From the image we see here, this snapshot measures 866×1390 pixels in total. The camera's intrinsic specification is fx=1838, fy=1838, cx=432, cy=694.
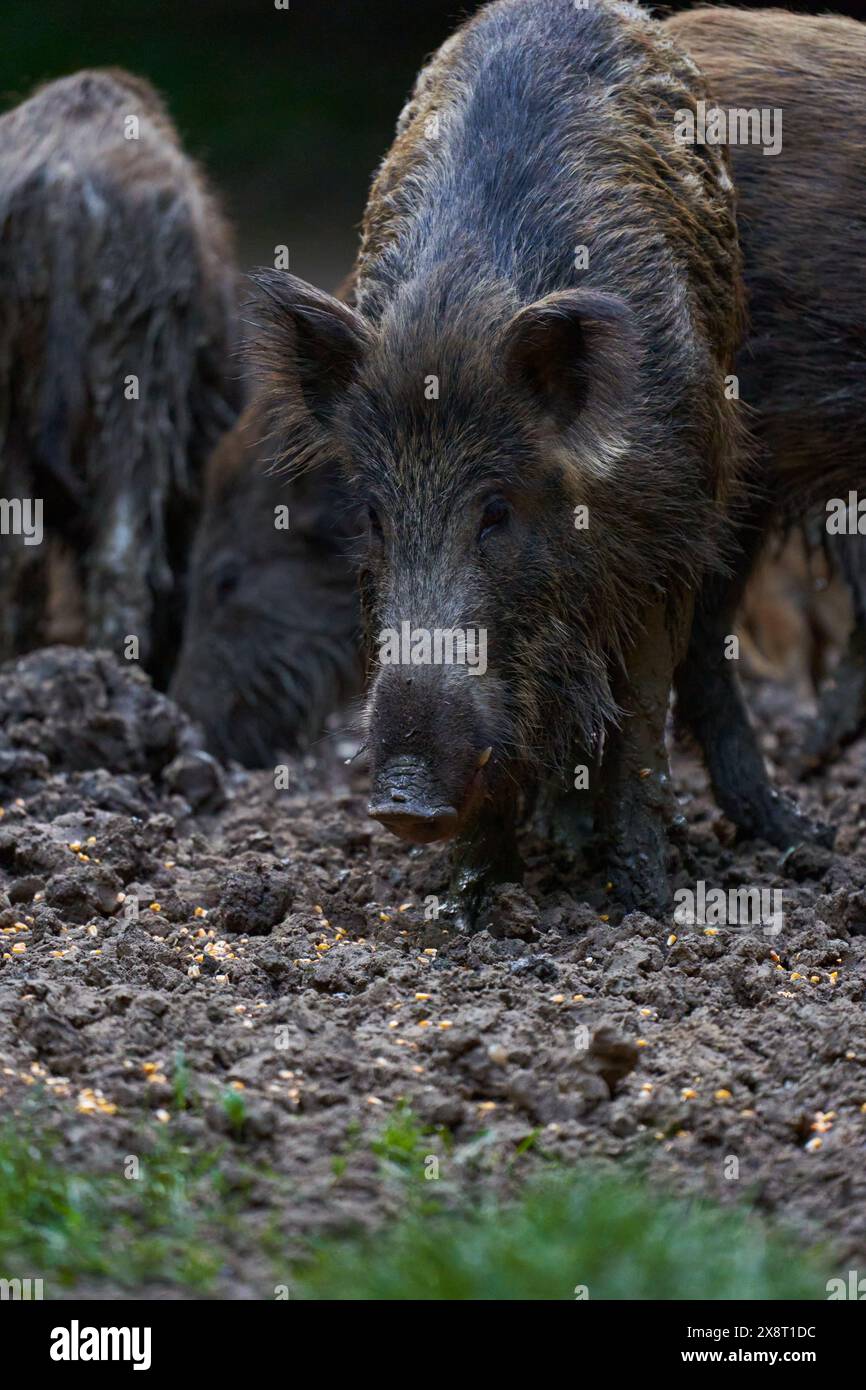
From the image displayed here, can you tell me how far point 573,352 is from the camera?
475 centimetres

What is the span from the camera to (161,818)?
5.77 m

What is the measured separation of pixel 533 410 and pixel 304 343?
2.30 feet

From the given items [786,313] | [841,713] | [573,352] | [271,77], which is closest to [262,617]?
[841,713]

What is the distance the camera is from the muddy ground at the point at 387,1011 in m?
3.48

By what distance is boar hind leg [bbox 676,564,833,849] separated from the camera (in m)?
6.04

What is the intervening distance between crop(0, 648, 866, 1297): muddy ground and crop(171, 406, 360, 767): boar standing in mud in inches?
79.4

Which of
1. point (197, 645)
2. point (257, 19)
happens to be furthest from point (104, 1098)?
point (257, 19)

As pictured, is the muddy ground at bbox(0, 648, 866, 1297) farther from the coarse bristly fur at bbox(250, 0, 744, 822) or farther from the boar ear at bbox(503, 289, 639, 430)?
the boar ear at bbox(503, 289, 639, 430)

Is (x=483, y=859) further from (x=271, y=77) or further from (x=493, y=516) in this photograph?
(x=271, y=77)

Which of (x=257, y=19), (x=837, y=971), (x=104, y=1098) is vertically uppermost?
(x=257, y=19)

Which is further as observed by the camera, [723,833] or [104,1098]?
[723,833]

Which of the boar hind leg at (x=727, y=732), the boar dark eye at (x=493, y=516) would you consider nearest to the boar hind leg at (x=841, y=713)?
the boar hind leg at (x=727, y=732)

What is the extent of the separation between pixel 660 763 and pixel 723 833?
932mm
